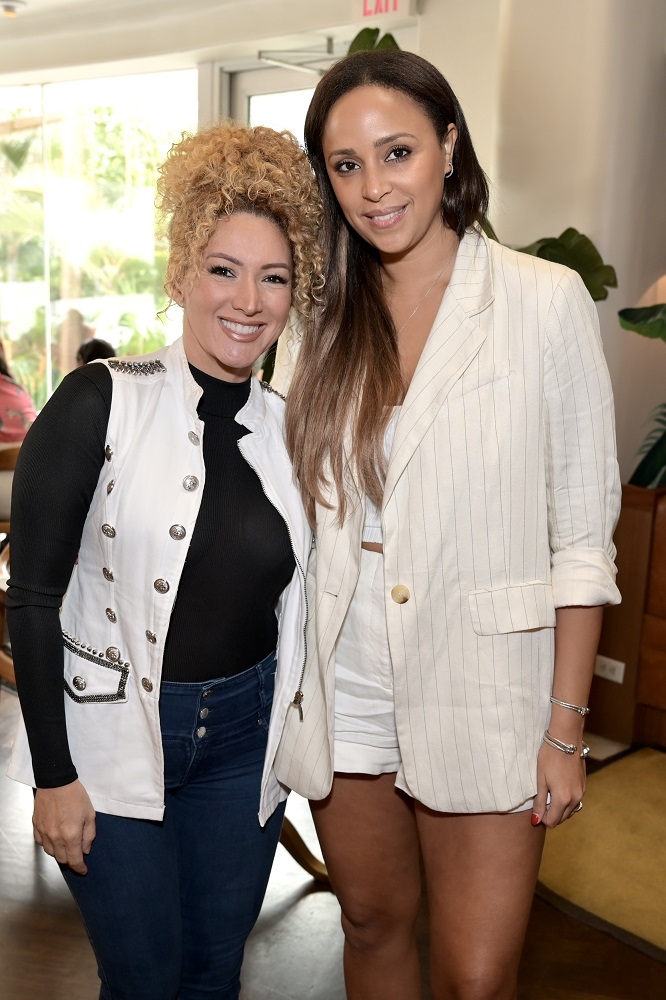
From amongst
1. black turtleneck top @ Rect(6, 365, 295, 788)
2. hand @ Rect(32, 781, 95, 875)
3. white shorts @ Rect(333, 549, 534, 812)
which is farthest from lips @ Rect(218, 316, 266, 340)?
hand @ Rect(32, 781, 95, 875)

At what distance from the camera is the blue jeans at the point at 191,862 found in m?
1.63

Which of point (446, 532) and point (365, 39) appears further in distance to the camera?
point (365, 39)

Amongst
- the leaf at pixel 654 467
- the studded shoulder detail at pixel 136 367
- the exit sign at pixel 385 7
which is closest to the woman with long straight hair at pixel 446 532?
the studded shoulder detail at pixel 136 367

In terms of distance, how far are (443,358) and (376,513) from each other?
0.29 metres

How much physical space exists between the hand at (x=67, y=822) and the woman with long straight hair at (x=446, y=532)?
0.38m

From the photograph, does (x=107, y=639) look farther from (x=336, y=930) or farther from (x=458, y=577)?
(x=336, y=930)

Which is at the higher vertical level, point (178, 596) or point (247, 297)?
point (247, 297)

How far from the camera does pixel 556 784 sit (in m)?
1.67

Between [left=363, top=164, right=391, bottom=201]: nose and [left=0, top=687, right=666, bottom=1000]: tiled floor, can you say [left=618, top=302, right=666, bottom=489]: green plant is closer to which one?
[left=0, top=687, right=666, bottom=1000]: tiled floor

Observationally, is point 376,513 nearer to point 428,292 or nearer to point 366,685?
point 366,685

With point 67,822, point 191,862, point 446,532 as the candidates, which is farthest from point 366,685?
point 67,822

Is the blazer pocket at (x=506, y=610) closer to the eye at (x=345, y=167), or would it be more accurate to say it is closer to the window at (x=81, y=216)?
the eye at (x=345, y=167)

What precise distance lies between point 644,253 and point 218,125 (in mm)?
3159

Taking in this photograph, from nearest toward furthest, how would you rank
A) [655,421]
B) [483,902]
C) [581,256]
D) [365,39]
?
1. [483,902]
2. [365,39]
3. [581,256]
4. [655,421]
